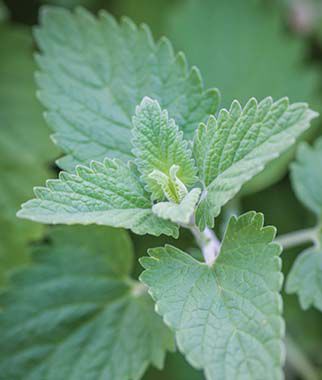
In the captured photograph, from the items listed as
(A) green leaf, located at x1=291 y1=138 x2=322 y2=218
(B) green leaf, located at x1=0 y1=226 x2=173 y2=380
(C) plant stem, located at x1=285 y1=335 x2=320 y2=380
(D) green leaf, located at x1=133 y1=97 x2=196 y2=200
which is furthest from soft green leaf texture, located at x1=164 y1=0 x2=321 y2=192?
(D) green leaf, located at x1=133 y1=97 x2=196 y2=200

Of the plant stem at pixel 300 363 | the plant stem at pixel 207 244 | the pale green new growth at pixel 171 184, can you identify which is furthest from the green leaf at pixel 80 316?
the plant stem at pixel 300 363

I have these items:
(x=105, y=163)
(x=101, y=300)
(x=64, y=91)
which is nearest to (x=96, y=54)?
(x=64, y=91)

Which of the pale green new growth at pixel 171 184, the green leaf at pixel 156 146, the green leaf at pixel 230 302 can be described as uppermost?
the green leaf at pixel 156 146

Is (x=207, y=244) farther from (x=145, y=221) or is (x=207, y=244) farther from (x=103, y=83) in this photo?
(x=103, y=83)

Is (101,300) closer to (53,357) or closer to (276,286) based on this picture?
(53,357)

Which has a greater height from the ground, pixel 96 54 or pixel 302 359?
pixel 96 54

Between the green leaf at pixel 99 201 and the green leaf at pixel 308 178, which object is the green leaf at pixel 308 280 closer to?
the green leaf at pixel 308 178

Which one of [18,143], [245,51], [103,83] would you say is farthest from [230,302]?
[245,51]

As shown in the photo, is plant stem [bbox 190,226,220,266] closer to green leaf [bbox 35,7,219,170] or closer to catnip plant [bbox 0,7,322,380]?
catnip plant [bbox 0,7,322,380]
